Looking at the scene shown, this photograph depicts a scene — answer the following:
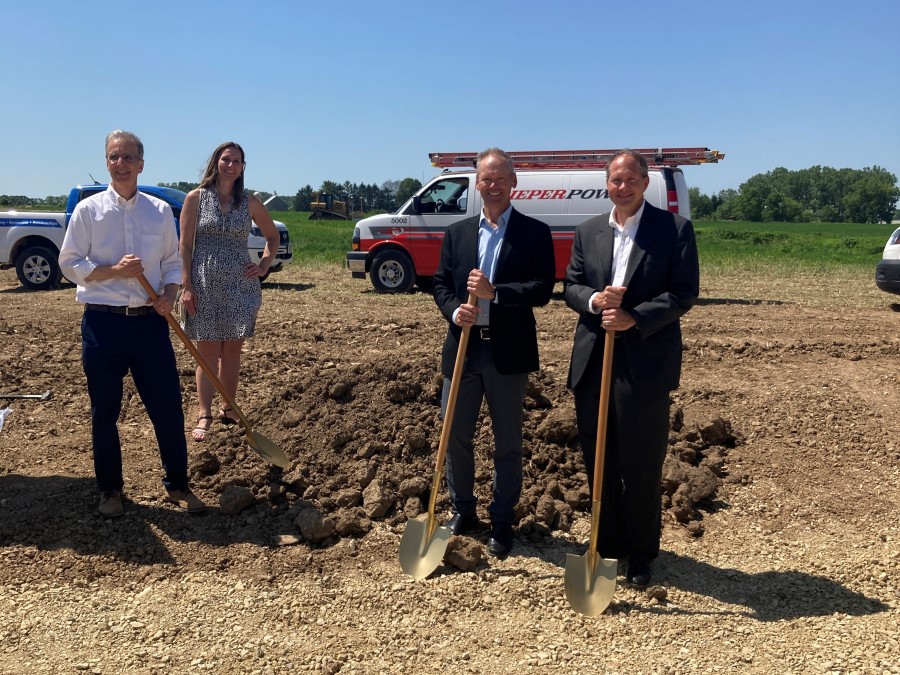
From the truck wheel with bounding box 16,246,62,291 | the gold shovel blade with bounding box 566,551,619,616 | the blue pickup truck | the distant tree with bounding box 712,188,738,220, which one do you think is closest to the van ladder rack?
the blue pickup truck

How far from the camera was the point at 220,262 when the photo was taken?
16.6ft

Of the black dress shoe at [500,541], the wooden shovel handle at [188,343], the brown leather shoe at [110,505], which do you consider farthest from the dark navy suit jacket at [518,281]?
the brown leather shoe at [110,505]

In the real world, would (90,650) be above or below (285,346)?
below

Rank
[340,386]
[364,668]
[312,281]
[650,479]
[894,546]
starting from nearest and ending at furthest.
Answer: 1. [364,668]
2. [650,479]
3. [894,546]
4. [340,386]
5. [312,281]

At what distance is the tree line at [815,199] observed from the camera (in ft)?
333

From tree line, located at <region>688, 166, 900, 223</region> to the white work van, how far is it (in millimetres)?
86068

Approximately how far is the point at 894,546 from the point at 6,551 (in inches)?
184

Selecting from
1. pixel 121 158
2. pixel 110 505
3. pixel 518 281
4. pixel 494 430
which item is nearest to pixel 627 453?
pixel 494 430

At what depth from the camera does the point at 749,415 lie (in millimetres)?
5996

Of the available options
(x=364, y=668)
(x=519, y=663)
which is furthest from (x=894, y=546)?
(x=364, y=668)

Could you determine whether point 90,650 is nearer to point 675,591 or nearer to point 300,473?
point 300,473

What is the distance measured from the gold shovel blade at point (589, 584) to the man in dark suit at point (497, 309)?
23.4 inches

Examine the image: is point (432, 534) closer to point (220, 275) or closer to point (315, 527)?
point (315, 527)

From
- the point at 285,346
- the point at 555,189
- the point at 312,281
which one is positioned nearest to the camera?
the point at 285,346
